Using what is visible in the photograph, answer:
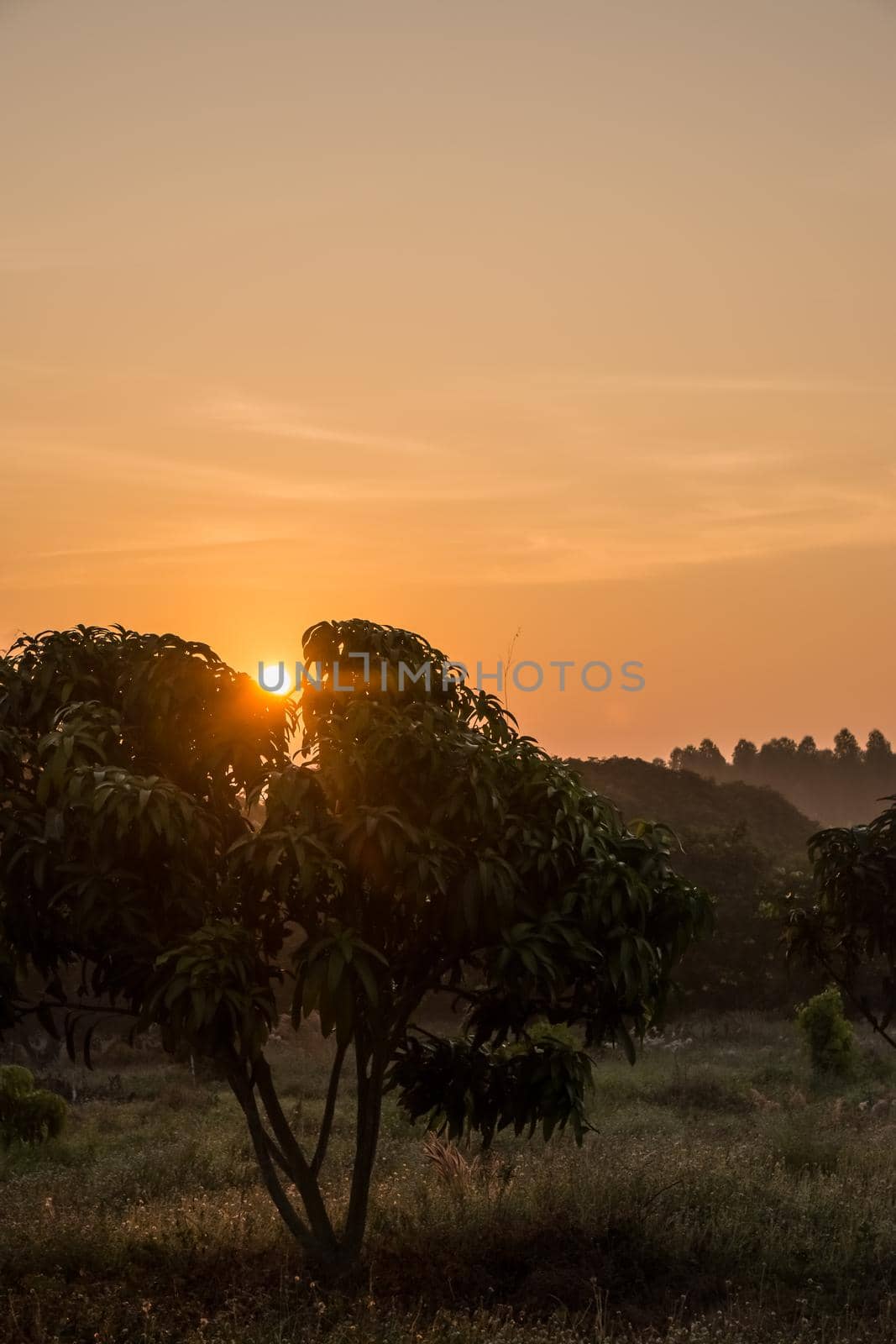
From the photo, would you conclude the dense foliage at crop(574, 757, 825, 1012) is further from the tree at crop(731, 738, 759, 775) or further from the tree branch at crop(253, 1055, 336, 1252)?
the tree at crop(731, 738, 759, 775)

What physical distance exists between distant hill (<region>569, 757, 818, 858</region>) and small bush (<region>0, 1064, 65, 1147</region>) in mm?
44488

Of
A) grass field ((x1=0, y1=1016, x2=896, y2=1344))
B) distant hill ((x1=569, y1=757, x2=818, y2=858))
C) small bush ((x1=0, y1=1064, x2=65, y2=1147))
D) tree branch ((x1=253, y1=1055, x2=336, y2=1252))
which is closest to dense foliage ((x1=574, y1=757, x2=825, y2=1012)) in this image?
distant hill ((x1=569, y1=757, x2=818, y2=858))

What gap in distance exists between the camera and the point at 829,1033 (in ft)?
75.7

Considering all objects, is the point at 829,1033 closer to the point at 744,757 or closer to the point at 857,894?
the point at 857,894

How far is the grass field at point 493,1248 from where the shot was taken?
7.75m

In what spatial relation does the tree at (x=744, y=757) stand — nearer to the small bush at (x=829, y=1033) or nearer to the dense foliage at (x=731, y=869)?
the dense foliage at (x=731, y=869)

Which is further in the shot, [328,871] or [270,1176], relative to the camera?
[270,1176]

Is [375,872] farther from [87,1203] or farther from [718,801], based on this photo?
[718,801]

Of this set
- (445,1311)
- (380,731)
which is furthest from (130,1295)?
(380,731)

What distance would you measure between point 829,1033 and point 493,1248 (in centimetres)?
1536

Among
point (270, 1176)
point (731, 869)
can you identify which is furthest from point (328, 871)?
point (731, 869)

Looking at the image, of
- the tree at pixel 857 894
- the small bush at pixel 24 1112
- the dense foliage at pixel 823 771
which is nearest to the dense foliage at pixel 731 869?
the small bush at pixel 24 1112

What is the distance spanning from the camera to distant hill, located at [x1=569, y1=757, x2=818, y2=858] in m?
61.2

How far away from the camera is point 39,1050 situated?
91.1 feet
